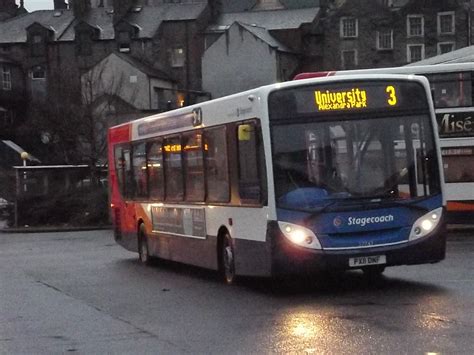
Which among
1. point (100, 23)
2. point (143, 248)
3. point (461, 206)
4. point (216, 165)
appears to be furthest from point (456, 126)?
point (100, 23)

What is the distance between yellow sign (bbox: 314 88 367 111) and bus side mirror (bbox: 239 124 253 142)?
1.05 metres

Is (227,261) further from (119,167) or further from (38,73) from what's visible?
(38,73)

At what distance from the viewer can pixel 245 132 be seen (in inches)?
587

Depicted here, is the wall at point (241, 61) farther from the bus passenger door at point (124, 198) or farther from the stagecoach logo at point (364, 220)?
the stagecoach logo at point (364, 220)

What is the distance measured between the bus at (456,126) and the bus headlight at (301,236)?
13.6 metres

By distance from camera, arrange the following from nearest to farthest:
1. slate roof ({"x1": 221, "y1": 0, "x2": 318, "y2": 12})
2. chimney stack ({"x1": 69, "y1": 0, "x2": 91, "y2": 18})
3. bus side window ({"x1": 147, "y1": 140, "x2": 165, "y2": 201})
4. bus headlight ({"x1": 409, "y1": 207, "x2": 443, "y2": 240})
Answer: bus headlight ({"x1": 409, "y1": 207, "x2": 443, "y2": 240}) → bus side window ({"x1": 147, "y1": 140, "x2": 165, "y2": 201}) → chimney stack ({"x1": 69, "y1": 0, "x2": 91, "y2": 18}) → slate roof ({"x1": 221, "y1": 0, "x2": 318, "y2": 12})

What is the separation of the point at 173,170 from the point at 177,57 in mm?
69288

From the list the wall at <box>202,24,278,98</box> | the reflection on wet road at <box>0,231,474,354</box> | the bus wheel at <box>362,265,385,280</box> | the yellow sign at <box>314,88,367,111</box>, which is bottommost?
the reflection on wet road at <box>0,231,474,354</box>

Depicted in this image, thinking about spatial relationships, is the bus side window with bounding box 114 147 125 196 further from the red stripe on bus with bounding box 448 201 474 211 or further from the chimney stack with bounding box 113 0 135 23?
the chimney stack with bounding box 113 0 135 23

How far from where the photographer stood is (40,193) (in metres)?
46.9

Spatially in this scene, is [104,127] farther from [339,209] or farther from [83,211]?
[339,209]

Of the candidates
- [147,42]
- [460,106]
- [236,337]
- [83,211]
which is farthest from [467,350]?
[147,42]

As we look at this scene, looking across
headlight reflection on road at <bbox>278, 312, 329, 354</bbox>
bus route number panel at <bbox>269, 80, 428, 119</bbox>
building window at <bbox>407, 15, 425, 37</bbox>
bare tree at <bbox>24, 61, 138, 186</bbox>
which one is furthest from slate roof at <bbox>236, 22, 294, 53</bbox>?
headlight reflection on road at <bbox>278, 312, 329, 354</bbox>

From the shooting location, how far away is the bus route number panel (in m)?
14.3
